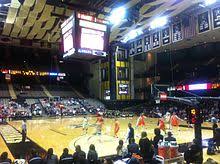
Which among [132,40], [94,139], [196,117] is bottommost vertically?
[94,139]

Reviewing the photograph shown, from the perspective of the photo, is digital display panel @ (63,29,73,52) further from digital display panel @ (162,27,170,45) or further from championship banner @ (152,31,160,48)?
championship banner @ (152,31,160,48)

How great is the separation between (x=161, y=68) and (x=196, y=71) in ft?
20.7

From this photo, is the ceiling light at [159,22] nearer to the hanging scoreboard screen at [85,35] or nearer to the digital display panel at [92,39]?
the hanging scoreboard screen at [85,35]

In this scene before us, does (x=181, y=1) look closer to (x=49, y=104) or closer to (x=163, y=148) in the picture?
(x=163, y=148)

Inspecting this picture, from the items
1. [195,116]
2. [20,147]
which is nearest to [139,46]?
[20,147]

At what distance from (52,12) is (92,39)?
622 cm

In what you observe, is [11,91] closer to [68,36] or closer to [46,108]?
[46,108]

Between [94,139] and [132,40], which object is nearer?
[94,139]

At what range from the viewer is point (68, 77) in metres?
47.1

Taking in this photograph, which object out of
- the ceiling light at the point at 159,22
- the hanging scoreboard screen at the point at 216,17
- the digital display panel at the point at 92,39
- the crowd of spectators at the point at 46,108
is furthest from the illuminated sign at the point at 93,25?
the crowd of spectators at the point at 46,108

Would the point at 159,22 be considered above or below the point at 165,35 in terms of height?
above

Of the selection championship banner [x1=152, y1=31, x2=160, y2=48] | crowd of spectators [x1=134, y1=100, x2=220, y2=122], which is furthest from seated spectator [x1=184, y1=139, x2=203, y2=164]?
crowd of spectators [x1=134, y1=100, x2=220, y2=122]

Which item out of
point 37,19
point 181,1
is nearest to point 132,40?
point 181,1

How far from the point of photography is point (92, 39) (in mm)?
9117
